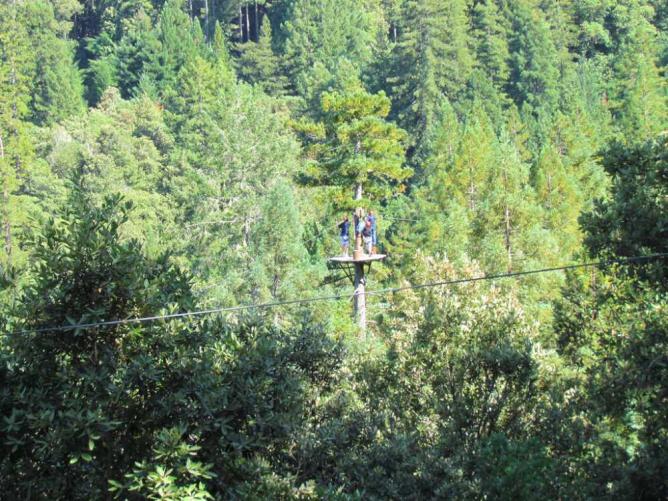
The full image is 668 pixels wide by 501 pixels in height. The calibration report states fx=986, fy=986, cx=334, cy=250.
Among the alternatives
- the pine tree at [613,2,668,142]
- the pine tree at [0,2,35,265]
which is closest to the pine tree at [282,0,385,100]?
the pine tree at [0,2,35,265]

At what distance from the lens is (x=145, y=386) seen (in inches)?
293

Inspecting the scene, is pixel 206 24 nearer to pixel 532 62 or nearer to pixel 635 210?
pixel 532 62

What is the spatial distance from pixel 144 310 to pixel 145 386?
1.89ft

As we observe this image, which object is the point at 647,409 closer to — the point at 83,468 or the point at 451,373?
the point at 451,373

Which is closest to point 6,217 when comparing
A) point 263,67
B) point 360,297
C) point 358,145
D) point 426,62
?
point 358,145

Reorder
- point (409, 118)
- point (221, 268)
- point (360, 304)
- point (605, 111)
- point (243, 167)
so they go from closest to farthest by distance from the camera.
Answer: point (360, 304)
point (221, 268)
point (243, 167)
point (605, 111)
point (409, 118)

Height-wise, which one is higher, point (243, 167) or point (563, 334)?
point (243, 167)

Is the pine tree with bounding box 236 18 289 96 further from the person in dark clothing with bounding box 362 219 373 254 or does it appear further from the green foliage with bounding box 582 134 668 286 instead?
the green foliage with bounding box 582 134 668 286

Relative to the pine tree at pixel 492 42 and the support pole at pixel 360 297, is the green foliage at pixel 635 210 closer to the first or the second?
the support pole at pixel 360 297

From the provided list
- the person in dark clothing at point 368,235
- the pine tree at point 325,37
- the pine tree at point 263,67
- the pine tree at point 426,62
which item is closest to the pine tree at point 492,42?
the pine tree at point 426,62

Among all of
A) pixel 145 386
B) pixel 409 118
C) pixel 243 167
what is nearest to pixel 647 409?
pixel 145 386

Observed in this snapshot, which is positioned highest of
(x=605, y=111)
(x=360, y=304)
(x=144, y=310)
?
(x=605, y=111)

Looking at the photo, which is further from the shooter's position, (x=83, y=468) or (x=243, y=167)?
(x=243, y=167)

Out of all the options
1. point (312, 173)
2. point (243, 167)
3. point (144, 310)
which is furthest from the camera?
point (243, 167)
